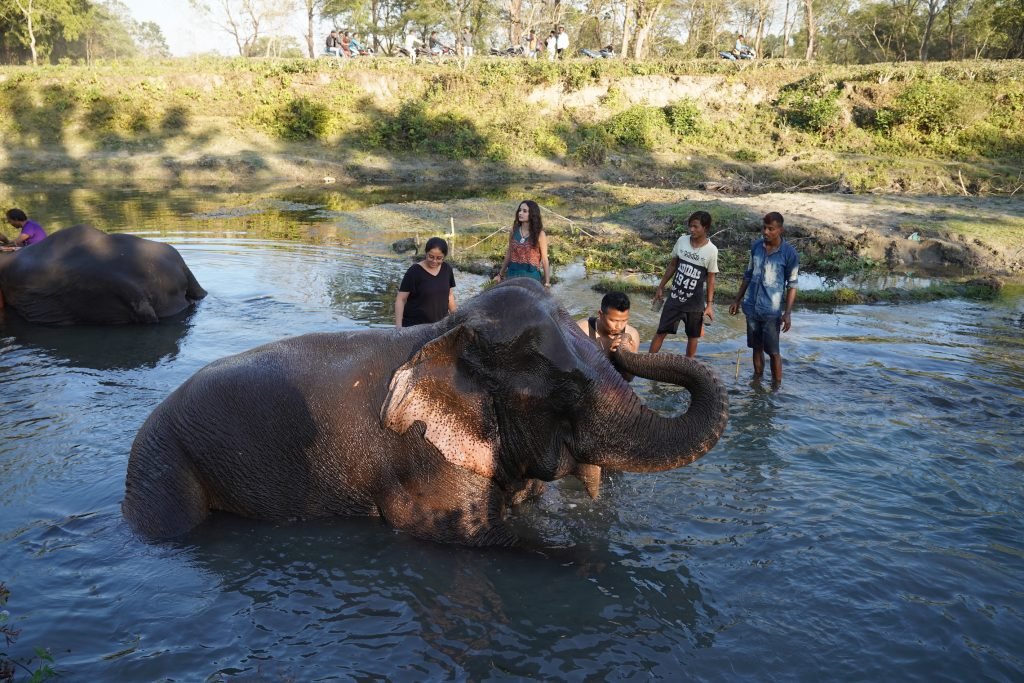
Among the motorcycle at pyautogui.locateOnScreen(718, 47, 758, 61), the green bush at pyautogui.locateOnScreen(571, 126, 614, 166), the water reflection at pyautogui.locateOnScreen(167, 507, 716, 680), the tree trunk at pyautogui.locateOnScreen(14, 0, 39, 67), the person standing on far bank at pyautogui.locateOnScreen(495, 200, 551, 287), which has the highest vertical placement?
the tree trunk at pyautogui.locateOnScreen(14, 0, 39, 67)

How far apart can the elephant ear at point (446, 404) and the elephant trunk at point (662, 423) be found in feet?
2.12

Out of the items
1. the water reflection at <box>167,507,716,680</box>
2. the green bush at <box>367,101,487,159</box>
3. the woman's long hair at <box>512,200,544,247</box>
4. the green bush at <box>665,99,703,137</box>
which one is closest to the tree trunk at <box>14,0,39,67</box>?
the green bush at <box>367,101,487,159</box>

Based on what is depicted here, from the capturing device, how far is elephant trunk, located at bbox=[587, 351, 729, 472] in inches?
161

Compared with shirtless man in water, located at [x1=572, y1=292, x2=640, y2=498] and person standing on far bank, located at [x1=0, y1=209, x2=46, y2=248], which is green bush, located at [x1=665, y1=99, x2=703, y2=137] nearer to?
person standing on far bank, located at [x1=0, y1=209, x2=46, y2=248]

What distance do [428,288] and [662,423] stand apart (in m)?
3.71

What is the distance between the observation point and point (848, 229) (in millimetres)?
16172

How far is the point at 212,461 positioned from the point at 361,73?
1491 inches

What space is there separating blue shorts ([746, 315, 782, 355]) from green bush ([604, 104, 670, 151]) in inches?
1137

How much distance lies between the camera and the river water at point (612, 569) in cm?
420

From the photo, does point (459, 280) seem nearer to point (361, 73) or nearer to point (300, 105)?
point (300, 105)

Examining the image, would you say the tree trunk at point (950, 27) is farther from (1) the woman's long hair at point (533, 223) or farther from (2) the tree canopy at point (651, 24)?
(1) the woman's long hair at point (533, 223)

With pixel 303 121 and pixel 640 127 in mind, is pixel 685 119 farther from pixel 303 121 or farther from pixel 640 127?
pixel 303 121

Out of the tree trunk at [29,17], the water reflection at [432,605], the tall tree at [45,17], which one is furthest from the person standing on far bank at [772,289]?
the tall tree at [45,17]

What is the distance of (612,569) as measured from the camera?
16.4ft
